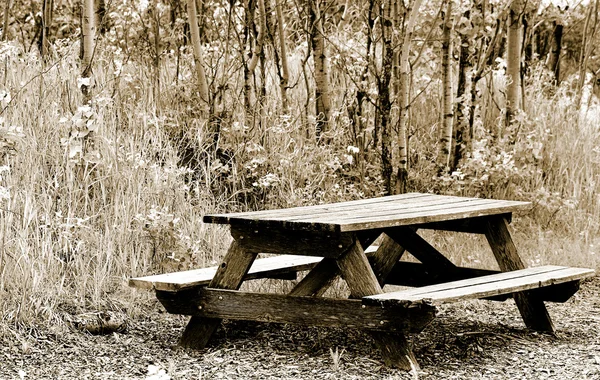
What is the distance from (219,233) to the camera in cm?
668

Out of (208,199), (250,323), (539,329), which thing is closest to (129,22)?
(208,199)

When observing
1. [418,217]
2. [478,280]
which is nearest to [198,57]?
[418,217]

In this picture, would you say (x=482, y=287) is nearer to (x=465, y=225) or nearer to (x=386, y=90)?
(x=465, y=225)

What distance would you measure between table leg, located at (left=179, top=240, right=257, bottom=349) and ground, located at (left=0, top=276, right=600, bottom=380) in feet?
0.25

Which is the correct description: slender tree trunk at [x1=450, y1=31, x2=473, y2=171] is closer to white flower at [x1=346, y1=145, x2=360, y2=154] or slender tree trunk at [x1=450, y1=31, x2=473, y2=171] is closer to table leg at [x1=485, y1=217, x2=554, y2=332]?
→ white flower at [x1=346, y1=145, x2=360, y2=154]

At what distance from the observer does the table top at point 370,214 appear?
14.1 ft

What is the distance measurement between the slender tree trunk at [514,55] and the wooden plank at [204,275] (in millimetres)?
3804

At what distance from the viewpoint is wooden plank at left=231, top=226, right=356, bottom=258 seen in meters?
4.40

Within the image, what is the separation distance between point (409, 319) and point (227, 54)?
4.68 meters

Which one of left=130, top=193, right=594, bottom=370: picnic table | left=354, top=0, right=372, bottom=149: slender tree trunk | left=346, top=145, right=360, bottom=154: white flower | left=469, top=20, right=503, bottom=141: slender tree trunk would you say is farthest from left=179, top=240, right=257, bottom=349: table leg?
left=469, top=20, right=503, bottom=141: slender tree trunk

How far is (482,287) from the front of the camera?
4535 millimetres

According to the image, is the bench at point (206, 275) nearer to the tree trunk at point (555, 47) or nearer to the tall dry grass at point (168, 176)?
the tall dry grass at point (168, 176)

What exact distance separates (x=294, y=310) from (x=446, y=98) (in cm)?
411

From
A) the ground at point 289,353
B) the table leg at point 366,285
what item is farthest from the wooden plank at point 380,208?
the ground at point 289,353
